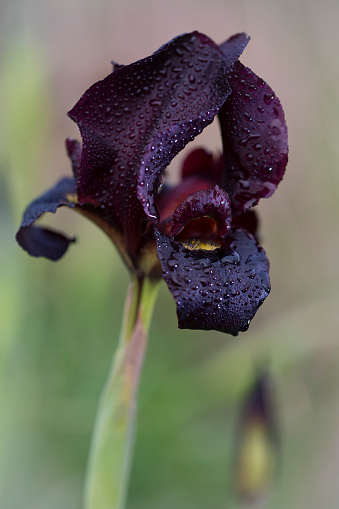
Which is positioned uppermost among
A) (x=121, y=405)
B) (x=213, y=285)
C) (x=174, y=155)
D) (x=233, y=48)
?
(x=233, y=48)

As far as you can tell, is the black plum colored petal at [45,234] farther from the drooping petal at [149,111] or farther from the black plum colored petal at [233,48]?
the black plum colored petal at [233,48]

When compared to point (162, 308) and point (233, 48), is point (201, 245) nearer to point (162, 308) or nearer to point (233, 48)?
point (233, 48)

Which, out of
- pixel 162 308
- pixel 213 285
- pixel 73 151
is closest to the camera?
pixel 213 285

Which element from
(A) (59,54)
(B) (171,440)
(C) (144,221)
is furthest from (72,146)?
(A) (59,54)

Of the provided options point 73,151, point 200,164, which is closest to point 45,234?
point 73,151

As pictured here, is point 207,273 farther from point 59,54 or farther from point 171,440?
point 59,54

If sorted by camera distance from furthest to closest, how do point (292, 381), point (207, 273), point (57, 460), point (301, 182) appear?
1. point (301, 182)
2. point (292, 381)
3. point (57, 460)
4. point (207, 273)

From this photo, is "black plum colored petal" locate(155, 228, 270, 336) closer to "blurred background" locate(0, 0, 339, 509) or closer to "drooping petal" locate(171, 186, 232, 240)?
"drooping petal" locate(171, 186, 232, 240)

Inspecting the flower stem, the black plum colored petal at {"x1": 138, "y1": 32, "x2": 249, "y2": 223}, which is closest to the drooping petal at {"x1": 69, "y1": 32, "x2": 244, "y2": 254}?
the black plum colored petal at {"x1": 138, "y1": 32, "x2": 249, "y2": 223}
